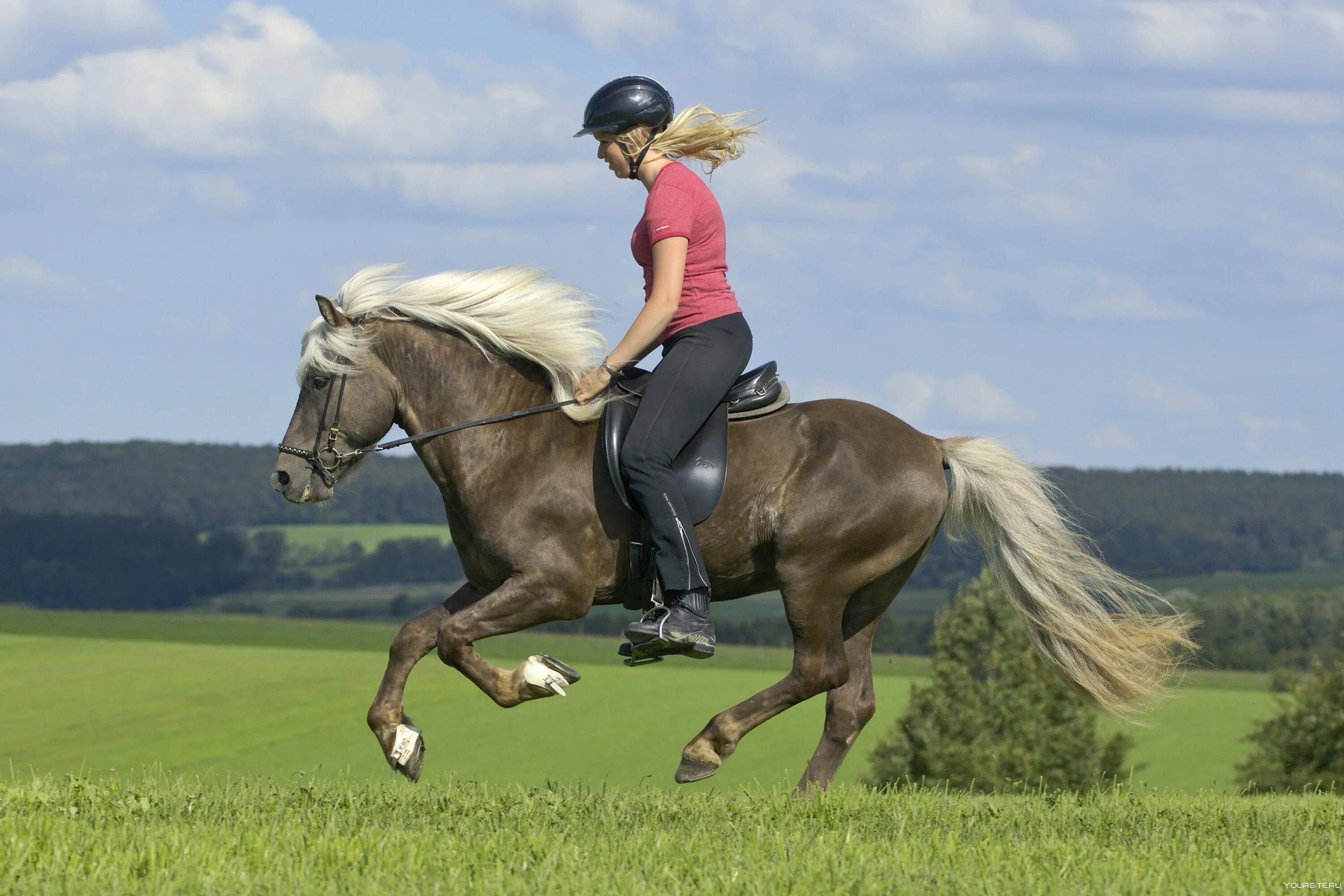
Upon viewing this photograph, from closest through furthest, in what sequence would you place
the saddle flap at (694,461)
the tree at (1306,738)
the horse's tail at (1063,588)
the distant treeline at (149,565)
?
the saddle flap at (694,461) < the horse's tail at (1063,588) < the tree at (1306,738) < the distant treeline at (149,565)

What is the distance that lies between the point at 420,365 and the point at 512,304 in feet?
1.90

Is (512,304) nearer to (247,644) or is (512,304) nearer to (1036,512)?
(1036,512)

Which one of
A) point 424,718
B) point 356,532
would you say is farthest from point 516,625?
point 356,532

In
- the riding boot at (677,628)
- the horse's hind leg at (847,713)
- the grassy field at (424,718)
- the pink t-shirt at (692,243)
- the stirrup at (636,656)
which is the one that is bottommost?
the grassy field at (424,718)

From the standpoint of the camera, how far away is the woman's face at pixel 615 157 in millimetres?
7445

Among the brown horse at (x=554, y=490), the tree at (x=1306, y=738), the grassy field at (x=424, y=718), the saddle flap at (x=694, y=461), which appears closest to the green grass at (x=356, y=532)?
the grassy field at (x=424, y=718)

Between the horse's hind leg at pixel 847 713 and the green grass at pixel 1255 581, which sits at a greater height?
the green grass at pixel 1255 581

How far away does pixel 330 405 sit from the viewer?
7.41 metres

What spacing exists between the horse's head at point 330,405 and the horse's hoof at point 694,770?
2224 mm

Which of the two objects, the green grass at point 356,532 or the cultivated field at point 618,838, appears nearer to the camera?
the cultivated field at point 618,838

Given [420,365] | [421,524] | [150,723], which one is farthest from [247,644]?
[420,365]

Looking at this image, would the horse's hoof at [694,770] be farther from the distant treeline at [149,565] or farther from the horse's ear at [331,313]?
the distant treeline at [149,565]

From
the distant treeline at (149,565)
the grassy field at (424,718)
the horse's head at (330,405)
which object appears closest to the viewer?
the horse's head at (330,405)

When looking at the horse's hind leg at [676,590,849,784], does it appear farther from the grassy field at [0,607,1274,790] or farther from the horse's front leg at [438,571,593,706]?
the grassy field at [0,607,1274,790]
